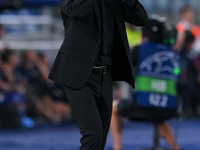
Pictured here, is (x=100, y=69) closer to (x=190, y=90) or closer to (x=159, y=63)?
(x=159, y=63)

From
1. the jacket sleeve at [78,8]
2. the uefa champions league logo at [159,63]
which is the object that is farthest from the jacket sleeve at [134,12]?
the uefa champions league logo at [159,63]

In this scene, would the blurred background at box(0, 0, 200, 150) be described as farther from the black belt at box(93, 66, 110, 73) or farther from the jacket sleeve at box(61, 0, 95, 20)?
the jacket sleeve at box(61, 0, 95, 20)

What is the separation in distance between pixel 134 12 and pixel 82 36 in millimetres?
477

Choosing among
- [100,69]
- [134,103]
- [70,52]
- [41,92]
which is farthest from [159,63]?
[41,92]

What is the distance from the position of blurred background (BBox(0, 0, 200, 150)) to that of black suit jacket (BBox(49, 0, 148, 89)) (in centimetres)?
394

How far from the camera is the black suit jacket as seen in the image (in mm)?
4410

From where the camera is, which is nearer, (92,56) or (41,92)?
(92,56)

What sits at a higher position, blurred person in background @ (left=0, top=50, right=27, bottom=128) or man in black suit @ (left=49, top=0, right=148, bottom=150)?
man in black suit @ (left=49, top=0, right=148, bottom=150)

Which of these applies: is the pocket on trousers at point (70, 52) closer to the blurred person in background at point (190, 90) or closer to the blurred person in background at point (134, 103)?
the blurred person in background at point (134, 103)

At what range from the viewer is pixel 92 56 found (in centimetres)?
446

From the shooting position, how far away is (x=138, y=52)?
711 centimetres

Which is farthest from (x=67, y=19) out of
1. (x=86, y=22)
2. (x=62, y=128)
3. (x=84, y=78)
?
(x=62, y=128)

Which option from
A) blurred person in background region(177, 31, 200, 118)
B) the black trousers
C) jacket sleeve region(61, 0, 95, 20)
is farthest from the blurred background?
jacket sleeve region(61, 0, 95, 20)

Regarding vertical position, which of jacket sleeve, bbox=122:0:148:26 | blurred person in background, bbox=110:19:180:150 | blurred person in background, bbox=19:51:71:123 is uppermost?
jacket sleeve, bbox=122:0:148:26
